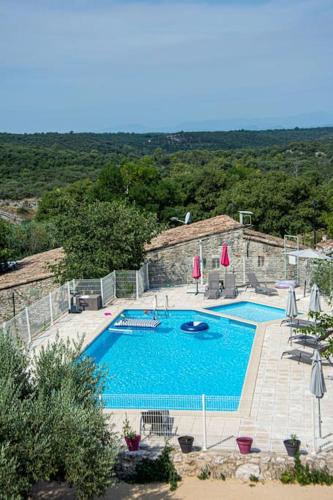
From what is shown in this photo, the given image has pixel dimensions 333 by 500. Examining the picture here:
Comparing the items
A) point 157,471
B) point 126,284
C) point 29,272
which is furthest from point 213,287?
point 157,471

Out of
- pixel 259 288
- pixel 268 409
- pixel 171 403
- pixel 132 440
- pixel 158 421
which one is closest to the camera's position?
pixel 132 440

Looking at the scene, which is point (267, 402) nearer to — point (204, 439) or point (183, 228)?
point (204, 439)

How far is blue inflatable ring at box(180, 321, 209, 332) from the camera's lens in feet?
66.4

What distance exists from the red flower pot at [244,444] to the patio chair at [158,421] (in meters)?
1.59

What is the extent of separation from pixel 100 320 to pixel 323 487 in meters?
12.1

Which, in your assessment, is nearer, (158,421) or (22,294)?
(158,421)

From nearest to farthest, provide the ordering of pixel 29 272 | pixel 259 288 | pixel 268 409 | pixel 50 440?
pixel 50 440
pixel 268 409
pixel 259 288
pixel 29 272

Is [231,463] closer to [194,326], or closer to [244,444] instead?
[244,444]

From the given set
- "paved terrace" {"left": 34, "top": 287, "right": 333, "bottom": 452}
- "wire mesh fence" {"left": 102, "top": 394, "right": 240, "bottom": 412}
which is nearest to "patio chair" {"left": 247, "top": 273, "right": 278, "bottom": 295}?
"paved terrace" {"left": 34, "top": 287, "right": 333, "bottom": 452}

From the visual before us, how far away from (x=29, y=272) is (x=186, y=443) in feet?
55.5

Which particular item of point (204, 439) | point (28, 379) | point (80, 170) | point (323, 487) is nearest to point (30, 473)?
point (28, 379)

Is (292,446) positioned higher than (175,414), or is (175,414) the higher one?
(292,446)

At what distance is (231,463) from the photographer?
10.5m

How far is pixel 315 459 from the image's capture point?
34.1 feet
